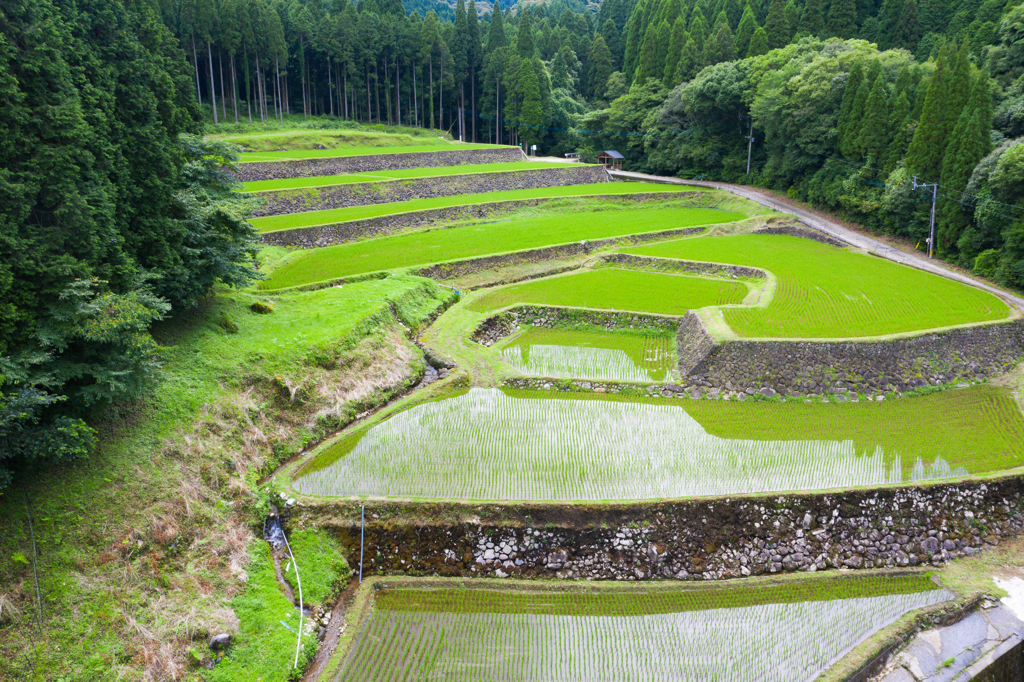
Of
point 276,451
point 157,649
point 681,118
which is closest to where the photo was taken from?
point 157,649

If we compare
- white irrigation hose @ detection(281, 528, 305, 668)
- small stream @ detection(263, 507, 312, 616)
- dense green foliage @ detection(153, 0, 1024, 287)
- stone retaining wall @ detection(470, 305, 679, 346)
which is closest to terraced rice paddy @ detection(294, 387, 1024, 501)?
small stream @ detection(263, 507, 312, 616)

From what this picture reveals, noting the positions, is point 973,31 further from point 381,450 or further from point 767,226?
point 381,450

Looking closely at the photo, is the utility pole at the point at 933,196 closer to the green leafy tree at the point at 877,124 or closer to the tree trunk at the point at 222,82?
the green leafy tree at the point at 877,124

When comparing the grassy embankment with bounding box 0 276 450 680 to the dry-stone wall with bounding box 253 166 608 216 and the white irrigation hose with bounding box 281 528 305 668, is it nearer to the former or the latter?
the white irrigation hose with bounding box 281 528 305 668

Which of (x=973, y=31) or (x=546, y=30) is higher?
(x=546, y=30)

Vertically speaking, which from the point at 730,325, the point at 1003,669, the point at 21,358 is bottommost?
the point at 1003,669

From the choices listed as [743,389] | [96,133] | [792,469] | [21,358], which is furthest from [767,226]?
[21,358]
